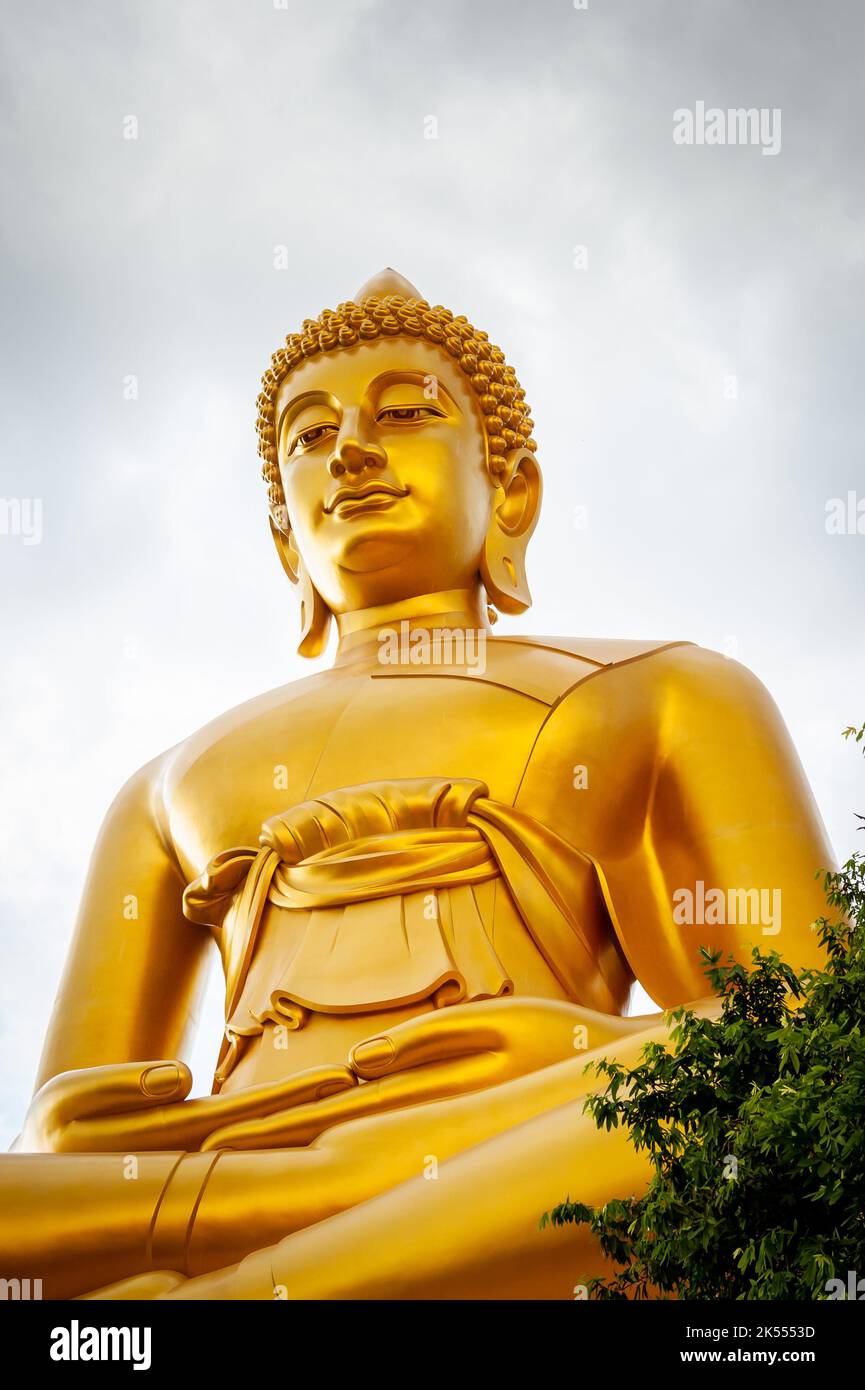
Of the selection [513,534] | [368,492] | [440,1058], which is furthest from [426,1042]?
[513,534]

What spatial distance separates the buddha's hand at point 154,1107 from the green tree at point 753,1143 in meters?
1.23

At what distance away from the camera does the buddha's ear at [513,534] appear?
26.3 feet

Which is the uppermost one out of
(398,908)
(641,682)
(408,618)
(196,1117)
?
(408,618)

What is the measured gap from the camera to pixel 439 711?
7.16 meters

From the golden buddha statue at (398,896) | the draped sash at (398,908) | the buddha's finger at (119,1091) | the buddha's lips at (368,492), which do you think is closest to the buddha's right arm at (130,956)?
the golden buddha statue at (398,896)

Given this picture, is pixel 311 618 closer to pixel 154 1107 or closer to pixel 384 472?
pixel 384 472

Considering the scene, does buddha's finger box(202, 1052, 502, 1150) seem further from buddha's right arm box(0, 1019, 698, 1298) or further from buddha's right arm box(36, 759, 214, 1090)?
buddha's right arm box(36, 759, 214, 1090)

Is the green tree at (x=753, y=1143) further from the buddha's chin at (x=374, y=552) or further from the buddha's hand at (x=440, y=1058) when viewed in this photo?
the buddha's chin at (x=374, y=552)

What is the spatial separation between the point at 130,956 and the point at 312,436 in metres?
2.26

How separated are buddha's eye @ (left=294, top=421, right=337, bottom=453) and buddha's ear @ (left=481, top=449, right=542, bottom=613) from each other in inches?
30.9

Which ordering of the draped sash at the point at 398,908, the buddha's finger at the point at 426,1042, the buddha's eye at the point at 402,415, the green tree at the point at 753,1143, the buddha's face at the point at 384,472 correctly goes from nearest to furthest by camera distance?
the green tree at the point at 753,1143 < the buddha's finger at the point at 426,1042 < the draped sash at the point at 398,908 < the buddha's face at the point at 384,472 < the buddha's eye at the point at 402,415

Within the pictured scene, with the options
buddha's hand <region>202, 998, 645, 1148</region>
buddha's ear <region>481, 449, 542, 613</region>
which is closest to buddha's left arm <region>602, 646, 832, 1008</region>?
buddha's hand <region>202, 998, 645, 1148</region>

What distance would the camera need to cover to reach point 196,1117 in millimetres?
5754

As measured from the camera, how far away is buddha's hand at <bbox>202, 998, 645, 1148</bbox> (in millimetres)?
5707
